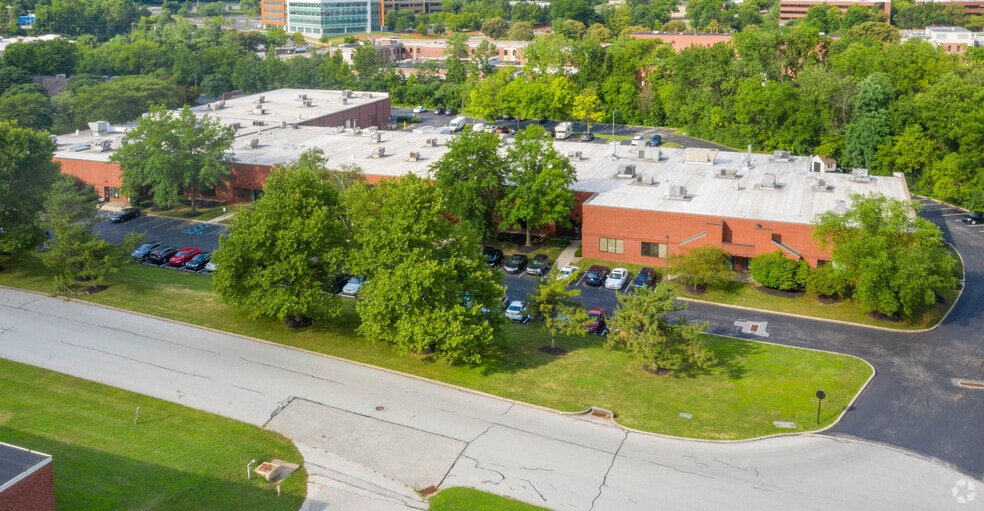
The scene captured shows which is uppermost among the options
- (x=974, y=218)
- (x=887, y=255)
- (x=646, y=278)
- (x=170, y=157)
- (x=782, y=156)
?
(x=170, y=157)

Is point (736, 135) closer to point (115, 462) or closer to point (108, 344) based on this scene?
point (108, 344)

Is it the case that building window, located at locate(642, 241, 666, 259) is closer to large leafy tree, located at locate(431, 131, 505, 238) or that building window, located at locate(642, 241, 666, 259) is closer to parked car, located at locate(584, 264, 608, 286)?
parked car, located at locate(584, 264, 608, 286)

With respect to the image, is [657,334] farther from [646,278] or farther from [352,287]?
[352,287]

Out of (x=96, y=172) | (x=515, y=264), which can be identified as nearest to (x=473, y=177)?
(x=515, y=264)

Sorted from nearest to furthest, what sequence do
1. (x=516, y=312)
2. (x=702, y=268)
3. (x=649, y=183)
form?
(x=516, y=312), (x=702, y=268), (x=649, y=183)

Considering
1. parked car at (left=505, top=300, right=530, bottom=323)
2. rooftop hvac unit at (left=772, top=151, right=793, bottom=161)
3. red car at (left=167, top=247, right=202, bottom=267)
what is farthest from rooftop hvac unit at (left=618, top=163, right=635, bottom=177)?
red car at (left=167, top=247, right=202, bottom=267)

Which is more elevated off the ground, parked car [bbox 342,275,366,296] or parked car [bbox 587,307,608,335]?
parked car [bbox 342,275,366,296]

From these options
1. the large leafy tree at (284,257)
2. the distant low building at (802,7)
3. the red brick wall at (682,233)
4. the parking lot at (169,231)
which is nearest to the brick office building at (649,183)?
the red brick wall at (682,233)
